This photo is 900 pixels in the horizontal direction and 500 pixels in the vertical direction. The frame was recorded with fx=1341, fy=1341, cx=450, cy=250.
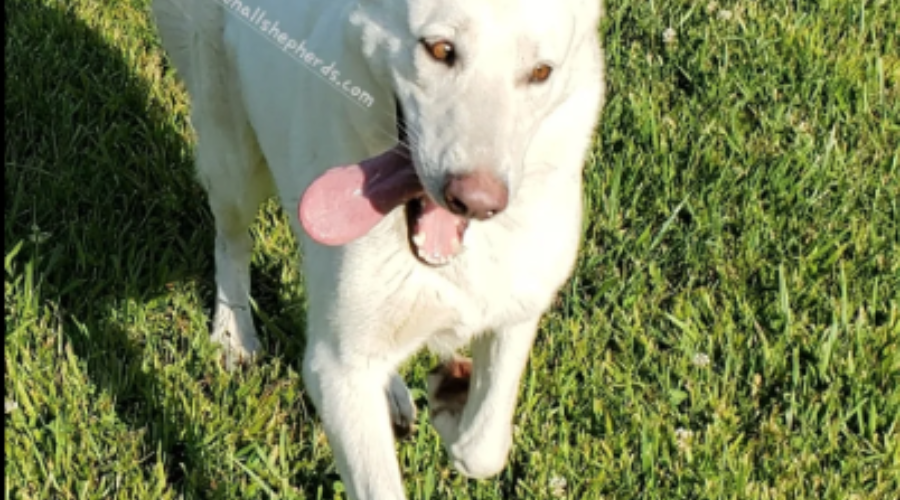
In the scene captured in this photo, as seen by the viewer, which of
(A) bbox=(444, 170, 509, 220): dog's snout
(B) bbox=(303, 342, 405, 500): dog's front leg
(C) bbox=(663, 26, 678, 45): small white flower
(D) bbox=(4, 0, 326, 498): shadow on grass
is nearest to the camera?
(A) bbox=(444, 170, 509, 220): dog's snout

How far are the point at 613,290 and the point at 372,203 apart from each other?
1640mm

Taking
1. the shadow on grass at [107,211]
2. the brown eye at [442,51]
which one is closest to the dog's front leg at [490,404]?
the shadow on grass at [107,211]

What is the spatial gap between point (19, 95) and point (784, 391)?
3.14 m

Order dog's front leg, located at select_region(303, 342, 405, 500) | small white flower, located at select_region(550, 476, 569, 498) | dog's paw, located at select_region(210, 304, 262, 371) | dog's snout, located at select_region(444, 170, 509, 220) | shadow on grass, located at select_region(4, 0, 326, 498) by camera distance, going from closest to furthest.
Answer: dog's snout, located at select_region(444, 170, 509, 220) → dog's front leg, located at select_region(303, 342, 405, 500) → small white flower, located at select_region(550, 476, 569, 498) → shadow on grass, located at select_region(4, 0, 326, 498) → dog's paw, located at select_region(210, 304, 262, 371)

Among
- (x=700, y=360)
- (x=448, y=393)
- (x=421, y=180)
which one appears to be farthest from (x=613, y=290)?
(x=421, y=180)

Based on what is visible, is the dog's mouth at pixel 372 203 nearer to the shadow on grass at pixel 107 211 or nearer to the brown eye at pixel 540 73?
the brown eye at pixel 540 73

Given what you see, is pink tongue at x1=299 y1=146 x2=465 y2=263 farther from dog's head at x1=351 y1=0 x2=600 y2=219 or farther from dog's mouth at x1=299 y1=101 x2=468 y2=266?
dog's head at x1=351 y1=0 x2=600 y2=219

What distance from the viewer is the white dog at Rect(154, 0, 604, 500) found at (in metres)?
2.75

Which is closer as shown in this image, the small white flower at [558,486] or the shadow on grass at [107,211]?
the small white flower at [558,486]

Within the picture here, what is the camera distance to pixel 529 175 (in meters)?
3.08

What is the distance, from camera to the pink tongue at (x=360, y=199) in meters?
2.94

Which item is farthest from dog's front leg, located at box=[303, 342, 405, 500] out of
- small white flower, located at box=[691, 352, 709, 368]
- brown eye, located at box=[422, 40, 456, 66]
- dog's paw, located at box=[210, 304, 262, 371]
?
small white flower, located at box=[691, 352, 709, 368]

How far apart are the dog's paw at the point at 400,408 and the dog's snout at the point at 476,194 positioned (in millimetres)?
1273

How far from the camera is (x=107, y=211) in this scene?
4.78 metres
